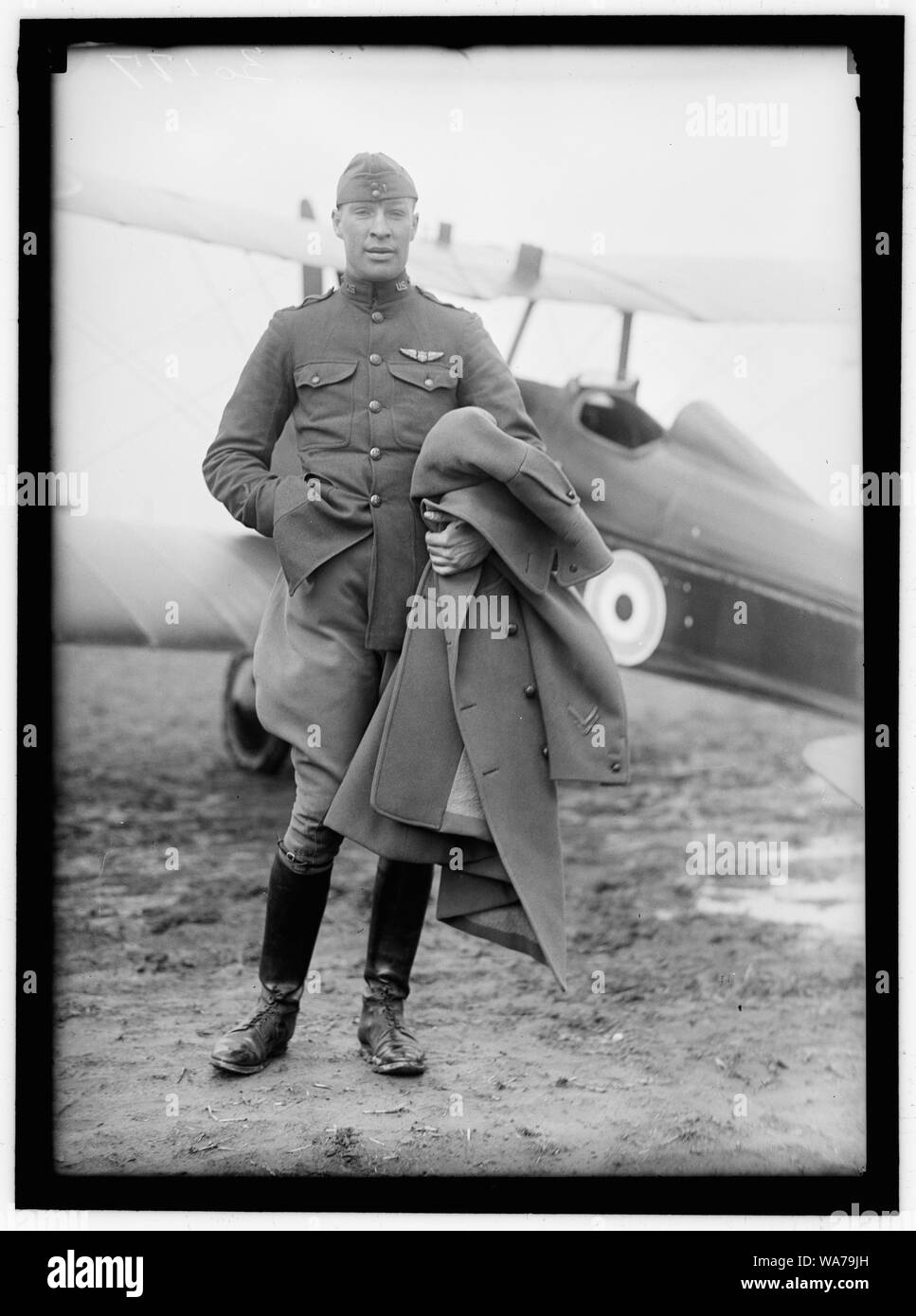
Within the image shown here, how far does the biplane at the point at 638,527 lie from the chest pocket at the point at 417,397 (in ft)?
1.37

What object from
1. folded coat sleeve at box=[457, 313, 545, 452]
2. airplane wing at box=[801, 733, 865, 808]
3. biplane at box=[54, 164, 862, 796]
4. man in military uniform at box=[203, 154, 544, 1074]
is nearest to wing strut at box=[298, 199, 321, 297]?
biplane at box=[54, 164, 862, 796]

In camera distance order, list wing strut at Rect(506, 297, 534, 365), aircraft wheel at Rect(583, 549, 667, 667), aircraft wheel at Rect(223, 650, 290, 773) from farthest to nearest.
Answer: aircraft wheel at Rect(223, 650, 290, 773) < aircraft wheel at Rect(583, 549, 667, 667) < wing strut at Rect(506, 297, 534, 365)

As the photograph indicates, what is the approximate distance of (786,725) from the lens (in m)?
4.67

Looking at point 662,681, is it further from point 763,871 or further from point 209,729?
point 209,729

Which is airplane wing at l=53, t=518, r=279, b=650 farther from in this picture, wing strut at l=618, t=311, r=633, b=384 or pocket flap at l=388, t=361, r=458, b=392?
wing strut at l=618, t=311, r=633, b=384

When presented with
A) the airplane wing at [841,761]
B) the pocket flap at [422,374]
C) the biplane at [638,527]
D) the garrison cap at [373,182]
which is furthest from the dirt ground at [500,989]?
the garrison cap at [373,182]

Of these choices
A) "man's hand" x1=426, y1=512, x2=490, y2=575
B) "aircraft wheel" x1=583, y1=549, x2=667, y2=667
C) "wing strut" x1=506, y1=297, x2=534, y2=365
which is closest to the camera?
"man's hand" x1=426, y1=512, x2=490, y2=575

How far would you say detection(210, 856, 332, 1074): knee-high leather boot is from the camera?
13.5 ft

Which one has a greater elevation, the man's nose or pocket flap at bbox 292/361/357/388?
the man's nose

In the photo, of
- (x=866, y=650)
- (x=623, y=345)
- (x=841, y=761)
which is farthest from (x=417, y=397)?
(x=841, y=761)

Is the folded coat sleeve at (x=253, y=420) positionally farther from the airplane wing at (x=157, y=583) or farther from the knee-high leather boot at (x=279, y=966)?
the knee-high leather boot at (x=279, y=966)

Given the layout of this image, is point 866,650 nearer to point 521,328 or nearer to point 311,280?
point 521,328
